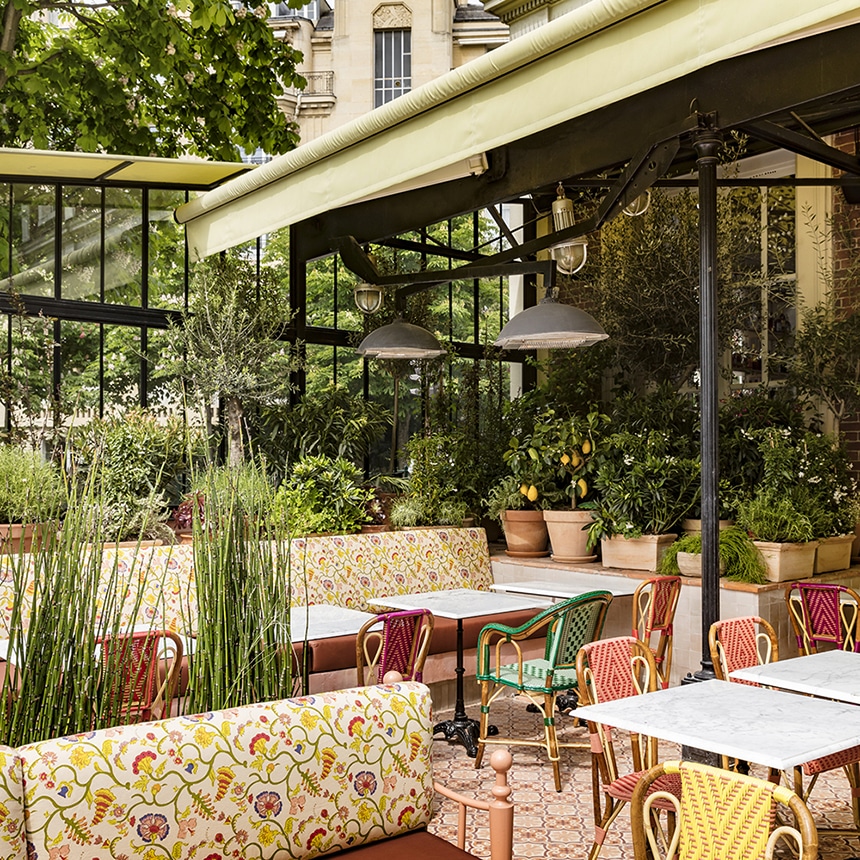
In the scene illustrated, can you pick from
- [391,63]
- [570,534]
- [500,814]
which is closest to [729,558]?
[570,534]

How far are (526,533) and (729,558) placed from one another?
1.78 meters

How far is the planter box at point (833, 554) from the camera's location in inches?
263

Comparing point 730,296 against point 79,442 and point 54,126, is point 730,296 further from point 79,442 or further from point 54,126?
point 54,126

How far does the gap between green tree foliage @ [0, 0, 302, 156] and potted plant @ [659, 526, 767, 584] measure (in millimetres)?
6191

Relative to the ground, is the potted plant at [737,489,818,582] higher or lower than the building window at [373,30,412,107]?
lower

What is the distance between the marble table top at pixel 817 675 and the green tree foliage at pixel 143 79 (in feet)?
24.7

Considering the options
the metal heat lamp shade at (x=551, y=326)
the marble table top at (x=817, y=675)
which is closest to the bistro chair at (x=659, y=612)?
the marble table top at (x=817, y=675)

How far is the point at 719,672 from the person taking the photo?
427cm

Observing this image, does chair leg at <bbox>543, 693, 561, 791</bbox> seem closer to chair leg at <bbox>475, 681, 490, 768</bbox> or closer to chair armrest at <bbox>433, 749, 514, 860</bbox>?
chair leg at <bbox>475, 681, 490, 768</bbox>

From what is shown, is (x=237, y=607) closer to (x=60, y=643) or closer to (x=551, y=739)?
(x=60, y=643)

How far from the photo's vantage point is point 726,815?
88.0 inches

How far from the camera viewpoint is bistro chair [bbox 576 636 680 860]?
134 inches

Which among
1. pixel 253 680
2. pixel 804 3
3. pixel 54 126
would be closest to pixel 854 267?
pixel 804 3

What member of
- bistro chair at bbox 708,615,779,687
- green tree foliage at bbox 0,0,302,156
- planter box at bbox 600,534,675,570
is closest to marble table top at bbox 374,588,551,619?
planter box at bbox 600,534,675,570
